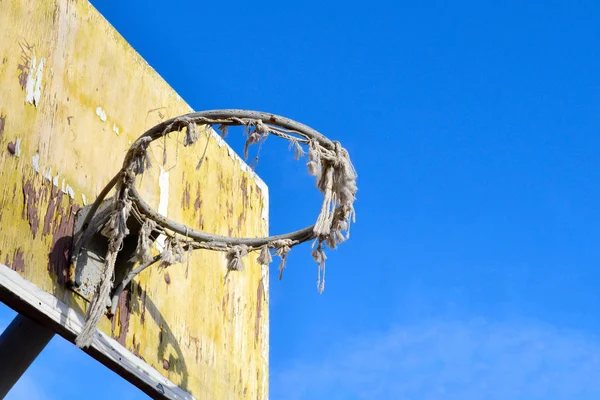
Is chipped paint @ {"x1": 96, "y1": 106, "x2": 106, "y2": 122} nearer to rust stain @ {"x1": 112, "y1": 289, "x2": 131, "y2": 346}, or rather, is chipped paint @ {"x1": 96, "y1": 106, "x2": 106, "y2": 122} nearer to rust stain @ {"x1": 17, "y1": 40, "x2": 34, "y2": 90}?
rust stain @ {"x1": 17, "y1": 40, "x2": 34, "y2": 90}

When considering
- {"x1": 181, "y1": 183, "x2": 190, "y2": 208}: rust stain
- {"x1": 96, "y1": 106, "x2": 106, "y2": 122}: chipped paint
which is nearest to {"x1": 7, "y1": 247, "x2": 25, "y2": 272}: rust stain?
{"x1": 96, "y1": 106, "x2": 106, "y2": 122}: chipped paint

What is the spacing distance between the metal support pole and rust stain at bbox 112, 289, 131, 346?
25 cm

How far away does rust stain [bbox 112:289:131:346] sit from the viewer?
3383 mm

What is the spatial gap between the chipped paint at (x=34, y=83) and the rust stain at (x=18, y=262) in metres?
0.56

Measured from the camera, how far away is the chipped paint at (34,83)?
3.29 meters

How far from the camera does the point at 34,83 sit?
3330 mm

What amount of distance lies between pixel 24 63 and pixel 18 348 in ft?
3.13

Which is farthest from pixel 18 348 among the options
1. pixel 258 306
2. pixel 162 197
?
pixel 258 306

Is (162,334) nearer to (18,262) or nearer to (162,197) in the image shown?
(162,197)

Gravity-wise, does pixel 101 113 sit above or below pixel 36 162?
above

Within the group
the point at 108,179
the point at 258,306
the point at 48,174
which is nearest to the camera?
the point at 48,174

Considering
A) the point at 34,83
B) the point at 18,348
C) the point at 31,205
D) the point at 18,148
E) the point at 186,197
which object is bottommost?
the point at 18,348

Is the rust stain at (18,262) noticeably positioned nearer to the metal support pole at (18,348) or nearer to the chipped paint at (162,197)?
the metal support pole at (18,348)

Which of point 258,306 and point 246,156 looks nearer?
point 246,156
